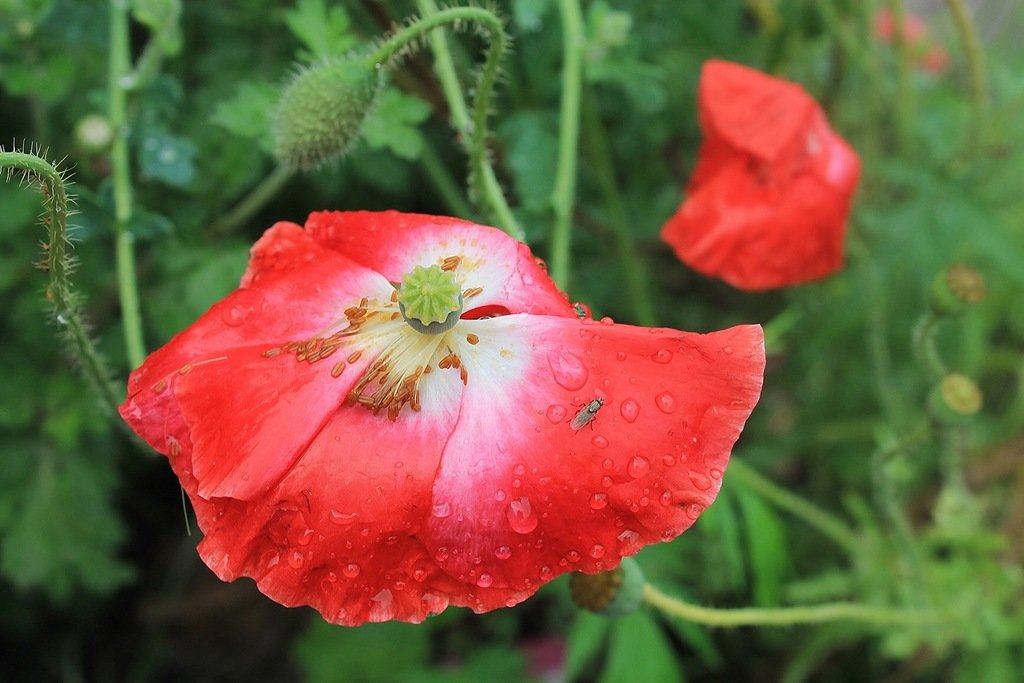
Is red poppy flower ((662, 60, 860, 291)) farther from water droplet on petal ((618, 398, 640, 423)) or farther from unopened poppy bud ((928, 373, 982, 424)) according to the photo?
water droplet on petal ((618, 398, 640, 423))

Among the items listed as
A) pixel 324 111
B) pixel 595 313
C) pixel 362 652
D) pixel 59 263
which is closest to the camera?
pixel 59 263

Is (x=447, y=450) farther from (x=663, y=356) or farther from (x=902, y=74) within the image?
(x=902, y=74)

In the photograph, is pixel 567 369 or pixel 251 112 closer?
pixel 567 369

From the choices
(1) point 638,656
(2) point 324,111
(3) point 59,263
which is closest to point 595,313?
(1) point 638,656

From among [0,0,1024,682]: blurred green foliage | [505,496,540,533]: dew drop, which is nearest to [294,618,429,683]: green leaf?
[0,0,1024,682]: blurred green foliage

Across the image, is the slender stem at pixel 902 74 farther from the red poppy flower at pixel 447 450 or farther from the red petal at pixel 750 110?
the red poppy flower at pixel 447 450

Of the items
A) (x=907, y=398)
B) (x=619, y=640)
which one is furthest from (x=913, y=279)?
(x=619, y=640)
